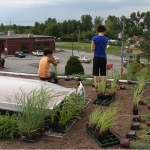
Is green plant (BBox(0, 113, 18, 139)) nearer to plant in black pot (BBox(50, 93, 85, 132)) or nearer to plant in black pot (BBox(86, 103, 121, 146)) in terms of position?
plant in black pot (BBox(50, 93, 85, 132))

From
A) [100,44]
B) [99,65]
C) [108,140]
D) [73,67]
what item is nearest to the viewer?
[108,140]

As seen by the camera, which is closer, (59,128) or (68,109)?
(59,128)

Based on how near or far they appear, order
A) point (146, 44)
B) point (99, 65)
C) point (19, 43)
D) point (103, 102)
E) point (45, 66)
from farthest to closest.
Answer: point (19, 43)
point (146, 44)
point (45, 66)
point (99, 65)
point (103, 102)

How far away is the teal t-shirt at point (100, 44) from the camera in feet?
17.4

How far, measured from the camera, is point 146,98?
5.20m

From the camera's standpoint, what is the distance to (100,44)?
17.5ft

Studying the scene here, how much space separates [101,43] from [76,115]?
1.85m

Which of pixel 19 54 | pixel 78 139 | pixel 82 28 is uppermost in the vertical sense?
pixel 82 28

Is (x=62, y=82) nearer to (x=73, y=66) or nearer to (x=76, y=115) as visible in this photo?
(x=76, y=115)

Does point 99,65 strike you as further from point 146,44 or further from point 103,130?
point 146,44

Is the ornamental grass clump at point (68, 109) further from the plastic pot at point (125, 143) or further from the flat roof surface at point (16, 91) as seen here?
the plastic pot at point (125, 143)

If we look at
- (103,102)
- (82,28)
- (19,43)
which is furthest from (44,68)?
(82,28)

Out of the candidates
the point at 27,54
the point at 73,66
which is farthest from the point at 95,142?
the point at 27,54

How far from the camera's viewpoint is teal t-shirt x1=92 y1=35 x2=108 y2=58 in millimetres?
5295
